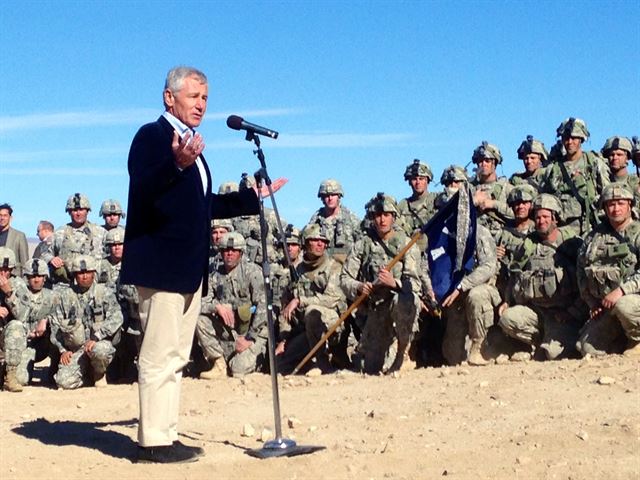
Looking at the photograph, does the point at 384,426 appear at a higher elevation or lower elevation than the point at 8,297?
lower

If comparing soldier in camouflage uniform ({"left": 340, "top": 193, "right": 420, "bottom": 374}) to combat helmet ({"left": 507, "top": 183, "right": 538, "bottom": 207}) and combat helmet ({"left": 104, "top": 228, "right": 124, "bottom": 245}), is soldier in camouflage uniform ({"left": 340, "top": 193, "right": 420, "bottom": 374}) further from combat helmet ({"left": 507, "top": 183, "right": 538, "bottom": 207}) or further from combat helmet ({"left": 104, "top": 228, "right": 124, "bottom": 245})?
combat helmet ({"left": 104, "top": 228, "right": 124, "bottom": 245})

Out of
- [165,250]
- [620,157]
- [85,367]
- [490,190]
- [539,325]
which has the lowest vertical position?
[85,367]

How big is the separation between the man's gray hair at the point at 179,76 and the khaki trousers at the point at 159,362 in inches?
49.1

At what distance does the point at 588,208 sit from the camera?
1290cm

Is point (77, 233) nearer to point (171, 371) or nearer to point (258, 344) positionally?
point (258, 344)

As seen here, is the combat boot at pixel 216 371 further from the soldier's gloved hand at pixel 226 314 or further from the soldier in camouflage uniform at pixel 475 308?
the soldier in camouflage uniform at pixel 475 308

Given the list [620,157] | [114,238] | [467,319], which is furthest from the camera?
[114,238]

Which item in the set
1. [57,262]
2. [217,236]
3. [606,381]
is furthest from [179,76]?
[57,262]

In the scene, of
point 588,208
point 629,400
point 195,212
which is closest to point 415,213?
point 588,208

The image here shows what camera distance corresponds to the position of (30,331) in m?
12.5

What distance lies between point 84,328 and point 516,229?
5341 mm

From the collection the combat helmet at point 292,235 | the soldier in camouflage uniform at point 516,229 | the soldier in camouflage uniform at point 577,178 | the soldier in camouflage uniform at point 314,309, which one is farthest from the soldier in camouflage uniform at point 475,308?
the combat helmet at point 292,235

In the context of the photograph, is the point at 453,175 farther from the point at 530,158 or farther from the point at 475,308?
the point at 475,308

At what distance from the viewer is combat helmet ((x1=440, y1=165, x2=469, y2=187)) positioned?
13547 mm
